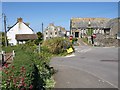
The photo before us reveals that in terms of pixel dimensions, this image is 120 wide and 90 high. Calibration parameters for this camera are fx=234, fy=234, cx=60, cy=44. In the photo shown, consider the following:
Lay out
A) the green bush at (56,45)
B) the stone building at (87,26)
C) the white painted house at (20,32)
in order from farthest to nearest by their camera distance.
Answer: the stone building at (87,26)
the white painted house at (20,32)
the green bush at (56,45)

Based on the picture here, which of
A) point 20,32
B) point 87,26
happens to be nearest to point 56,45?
point 20,32

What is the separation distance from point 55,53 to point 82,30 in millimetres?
37501

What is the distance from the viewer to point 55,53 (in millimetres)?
35219

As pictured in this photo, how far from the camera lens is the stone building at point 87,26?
71.5 metres

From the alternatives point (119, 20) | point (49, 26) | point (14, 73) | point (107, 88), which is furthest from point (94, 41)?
point (14, 73)

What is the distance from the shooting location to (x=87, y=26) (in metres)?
73.0

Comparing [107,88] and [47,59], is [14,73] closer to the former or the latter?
[107,88]

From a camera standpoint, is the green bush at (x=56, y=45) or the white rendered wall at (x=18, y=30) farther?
the white rendered wall at (x=18, y=30)

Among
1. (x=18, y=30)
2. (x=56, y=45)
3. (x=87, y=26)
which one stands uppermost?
(x=87, y=26)

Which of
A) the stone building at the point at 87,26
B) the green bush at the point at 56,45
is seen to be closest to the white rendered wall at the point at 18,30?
the stone building at the point at 87,26

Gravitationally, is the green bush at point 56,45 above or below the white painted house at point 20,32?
below

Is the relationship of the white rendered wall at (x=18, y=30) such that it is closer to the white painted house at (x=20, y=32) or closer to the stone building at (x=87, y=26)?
the white painted house at (x=20, y=32)

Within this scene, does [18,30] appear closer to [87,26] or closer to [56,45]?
[87,26]

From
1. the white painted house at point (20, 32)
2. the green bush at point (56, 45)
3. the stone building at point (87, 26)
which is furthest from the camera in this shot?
the stone building at point (87, 26)
